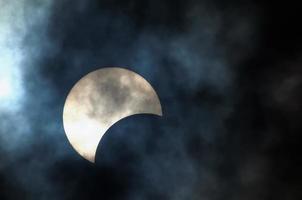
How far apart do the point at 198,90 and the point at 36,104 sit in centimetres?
295

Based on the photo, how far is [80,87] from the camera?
736 cm

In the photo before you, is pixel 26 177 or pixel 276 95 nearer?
A: pixel 276 95

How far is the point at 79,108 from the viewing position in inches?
287

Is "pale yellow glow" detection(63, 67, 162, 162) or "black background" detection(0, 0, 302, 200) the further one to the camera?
"pale yellow glow" detection(63, 67, 162, 162)

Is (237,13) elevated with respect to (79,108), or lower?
elevated

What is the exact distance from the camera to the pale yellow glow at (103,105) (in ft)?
23.6

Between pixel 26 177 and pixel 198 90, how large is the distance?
3469 mm

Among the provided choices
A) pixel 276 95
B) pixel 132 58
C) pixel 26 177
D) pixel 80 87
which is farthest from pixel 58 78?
pixel 276 95

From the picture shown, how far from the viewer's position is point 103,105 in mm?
7230

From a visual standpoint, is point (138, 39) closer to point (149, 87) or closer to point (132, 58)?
point (132, 58)

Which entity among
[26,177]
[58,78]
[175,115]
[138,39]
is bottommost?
[26,177]

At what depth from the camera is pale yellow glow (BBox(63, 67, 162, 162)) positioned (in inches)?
284

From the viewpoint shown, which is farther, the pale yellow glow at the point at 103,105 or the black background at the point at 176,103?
the pale yellow glow at the point at 103,105

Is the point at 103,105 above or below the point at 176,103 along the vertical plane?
below
